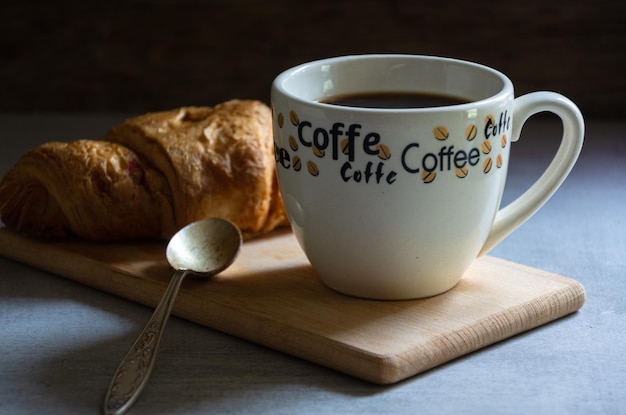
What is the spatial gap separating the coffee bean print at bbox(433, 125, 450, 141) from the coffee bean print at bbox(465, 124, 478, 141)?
23 mm

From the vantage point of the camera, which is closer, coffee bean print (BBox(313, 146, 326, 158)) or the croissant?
coffee bean print (BBox(313, 146, 326, 158))

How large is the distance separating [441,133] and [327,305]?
0.25 m

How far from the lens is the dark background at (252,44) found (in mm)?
2152

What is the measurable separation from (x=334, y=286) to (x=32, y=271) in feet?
1.50

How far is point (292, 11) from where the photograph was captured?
221cm

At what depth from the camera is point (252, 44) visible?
2248 millimetres

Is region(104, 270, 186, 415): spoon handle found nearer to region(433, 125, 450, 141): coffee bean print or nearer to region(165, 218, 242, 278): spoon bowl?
region(165, 218, 242, 278): spoon bowl

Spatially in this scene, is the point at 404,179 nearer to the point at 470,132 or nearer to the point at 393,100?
the point at 470,132

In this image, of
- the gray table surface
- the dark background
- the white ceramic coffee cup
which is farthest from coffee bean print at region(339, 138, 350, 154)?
the dark background

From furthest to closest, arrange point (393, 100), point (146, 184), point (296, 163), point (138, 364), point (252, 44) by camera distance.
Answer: point (252, 44), point (146, 184), point (393, 100), point (296, 163), point (138, 364)

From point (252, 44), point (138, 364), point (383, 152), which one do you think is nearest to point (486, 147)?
point (383, 152)

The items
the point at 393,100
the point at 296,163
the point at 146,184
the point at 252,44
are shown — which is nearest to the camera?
the point at 296,163

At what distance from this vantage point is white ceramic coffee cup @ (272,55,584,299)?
111 centimetres

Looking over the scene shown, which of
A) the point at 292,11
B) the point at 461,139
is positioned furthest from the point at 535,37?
the point at 461,139
